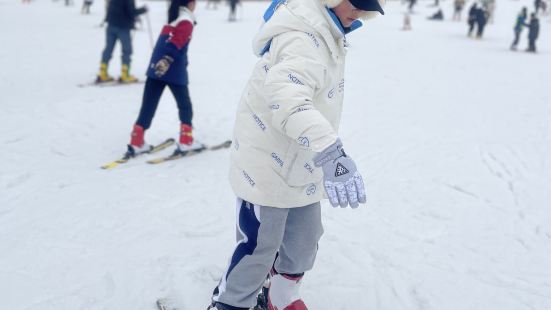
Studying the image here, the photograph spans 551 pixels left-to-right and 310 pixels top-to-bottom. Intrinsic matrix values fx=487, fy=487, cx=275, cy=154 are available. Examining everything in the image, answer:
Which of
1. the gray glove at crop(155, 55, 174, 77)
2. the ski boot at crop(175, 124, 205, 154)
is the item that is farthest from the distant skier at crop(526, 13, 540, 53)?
the gray glove at crop(155, 55, 174, 77)

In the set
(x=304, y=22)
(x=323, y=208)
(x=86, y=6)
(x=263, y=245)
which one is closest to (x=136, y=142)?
(x=323, y=208)

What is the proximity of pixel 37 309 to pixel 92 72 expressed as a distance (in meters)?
8.12

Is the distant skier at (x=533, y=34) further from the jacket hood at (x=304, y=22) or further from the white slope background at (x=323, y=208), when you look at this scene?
the jacket hood at (x=304, y=22)

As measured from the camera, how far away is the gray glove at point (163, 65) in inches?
186

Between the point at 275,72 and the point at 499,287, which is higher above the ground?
the point at 275,72

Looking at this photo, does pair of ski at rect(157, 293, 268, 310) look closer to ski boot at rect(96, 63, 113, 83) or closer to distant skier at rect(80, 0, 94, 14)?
ski boot at rect(96, 63, 113, 83)

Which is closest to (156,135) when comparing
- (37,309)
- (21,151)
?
(21,151)

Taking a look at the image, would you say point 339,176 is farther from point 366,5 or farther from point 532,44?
point 532,44

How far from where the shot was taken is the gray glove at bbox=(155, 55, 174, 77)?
4.72 m

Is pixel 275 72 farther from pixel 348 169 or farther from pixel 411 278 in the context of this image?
pixel 411 278

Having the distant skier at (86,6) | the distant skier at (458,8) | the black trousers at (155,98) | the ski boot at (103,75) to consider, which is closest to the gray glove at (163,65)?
the black trousers at (155,98)

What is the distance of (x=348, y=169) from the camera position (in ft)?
5.88

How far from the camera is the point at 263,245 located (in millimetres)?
2186

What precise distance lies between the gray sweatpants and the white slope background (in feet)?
1.96
